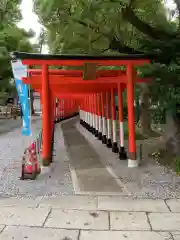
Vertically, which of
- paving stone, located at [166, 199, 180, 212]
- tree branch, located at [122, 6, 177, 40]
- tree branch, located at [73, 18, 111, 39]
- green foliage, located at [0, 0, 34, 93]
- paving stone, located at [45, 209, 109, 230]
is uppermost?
green foliage, located at [0, 0, 34, 93]

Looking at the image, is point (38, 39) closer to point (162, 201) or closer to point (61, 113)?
point (61, 113)

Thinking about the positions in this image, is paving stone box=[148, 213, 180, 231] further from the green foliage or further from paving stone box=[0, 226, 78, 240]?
the green foliage

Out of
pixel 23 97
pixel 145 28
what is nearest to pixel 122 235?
pixel 145 28

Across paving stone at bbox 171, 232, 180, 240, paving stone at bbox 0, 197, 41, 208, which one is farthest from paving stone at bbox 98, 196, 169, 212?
paving stone at bbox 0, 197, 41, 208

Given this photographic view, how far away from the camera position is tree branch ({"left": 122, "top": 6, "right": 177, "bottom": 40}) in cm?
762

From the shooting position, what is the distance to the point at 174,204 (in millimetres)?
6180

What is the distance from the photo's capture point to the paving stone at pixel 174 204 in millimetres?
5895

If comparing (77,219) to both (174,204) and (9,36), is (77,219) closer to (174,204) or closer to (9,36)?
(174,204)

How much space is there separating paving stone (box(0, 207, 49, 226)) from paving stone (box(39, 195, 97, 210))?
0.36 metres

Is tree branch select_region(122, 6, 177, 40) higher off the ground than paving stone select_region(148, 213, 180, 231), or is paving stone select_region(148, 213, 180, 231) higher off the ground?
tree branch select_region(122, 6, 177, 40)

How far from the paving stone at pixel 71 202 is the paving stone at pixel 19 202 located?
5.9 inches

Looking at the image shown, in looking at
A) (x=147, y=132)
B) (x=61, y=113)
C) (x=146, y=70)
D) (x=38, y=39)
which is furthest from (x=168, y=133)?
(x=38, y=39)

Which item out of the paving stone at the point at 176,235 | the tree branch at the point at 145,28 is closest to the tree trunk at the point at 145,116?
the tree branch at the point at 145,28

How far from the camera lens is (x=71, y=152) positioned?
43.2 ft
